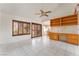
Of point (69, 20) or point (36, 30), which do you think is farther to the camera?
point (36, 30)

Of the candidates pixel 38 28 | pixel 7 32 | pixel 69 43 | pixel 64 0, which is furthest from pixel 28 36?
pixel 64 0

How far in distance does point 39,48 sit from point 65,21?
0.72 metres

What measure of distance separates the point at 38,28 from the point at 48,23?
236 millimetres

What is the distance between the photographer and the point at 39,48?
2332 millimetres

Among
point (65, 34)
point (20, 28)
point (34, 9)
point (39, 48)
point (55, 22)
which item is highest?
point (34, 9)

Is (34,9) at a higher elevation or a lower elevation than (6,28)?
higher

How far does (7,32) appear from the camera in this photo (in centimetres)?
232

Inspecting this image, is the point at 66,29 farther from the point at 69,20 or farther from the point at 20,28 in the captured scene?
the point at 20,28

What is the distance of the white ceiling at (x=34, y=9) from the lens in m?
2.26

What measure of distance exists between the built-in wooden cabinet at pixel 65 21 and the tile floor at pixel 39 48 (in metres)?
0.34

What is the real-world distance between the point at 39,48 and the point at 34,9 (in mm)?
759

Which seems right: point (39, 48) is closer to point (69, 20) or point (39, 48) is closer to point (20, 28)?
point (20, 28)

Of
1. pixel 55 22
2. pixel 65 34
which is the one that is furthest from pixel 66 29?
pixel 55 22

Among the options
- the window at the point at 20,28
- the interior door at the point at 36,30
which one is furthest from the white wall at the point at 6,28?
the interior door at the point at 36,30
